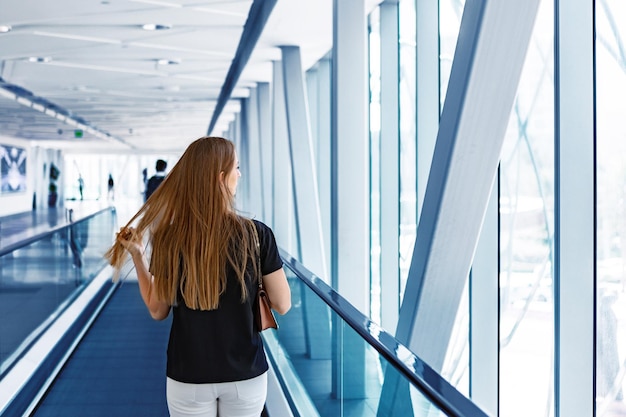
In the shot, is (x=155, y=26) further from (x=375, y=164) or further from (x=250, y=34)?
(x=375, y=164)

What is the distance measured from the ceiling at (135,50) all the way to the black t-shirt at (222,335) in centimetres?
592

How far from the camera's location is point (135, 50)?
11.7 m

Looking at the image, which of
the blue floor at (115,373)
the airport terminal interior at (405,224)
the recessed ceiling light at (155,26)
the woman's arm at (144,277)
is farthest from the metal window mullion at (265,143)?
the woman's arm at (144,277)

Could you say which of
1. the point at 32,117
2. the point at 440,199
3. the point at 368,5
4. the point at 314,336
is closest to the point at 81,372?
the point at 314,336

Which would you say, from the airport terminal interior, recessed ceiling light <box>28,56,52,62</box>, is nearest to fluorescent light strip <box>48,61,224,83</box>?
the airport terminal interior

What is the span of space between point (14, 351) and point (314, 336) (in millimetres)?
2738

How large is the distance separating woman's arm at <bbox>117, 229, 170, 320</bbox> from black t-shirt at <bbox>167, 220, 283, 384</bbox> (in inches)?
3.0

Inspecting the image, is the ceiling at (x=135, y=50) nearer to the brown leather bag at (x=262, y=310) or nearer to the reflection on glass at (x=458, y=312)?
the reflection on glass at (x=458, y=312)

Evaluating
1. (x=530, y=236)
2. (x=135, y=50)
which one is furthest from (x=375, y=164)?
(x=530, y=236)

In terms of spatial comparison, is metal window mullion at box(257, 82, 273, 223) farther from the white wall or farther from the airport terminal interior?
the white wall

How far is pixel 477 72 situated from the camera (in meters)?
3.75

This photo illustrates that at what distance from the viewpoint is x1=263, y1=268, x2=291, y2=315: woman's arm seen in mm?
2512

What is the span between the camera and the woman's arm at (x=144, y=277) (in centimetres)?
252

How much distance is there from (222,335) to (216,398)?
0.24 m
